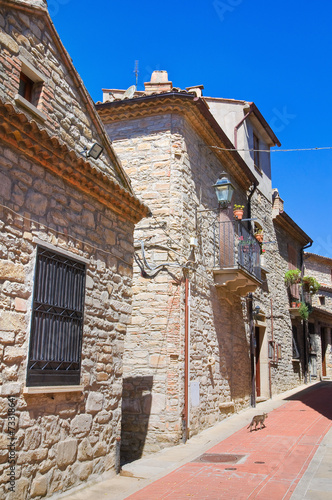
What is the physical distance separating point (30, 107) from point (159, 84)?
5.56 meters

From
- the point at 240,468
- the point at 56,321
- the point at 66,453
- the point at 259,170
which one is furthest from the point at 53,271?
the point at 259,170

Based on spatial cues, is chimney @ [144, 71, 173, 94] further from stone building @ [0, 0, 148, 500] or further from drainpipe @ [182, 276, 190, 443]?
drainpipe @ [182, 276, 190, 443]

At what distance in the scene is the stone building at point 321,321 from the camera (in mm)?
21953

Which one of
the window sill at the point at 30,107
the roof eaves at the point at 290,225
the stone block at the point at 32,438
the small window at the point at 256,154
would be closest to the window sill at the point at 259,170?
the small window at the point at 256,154

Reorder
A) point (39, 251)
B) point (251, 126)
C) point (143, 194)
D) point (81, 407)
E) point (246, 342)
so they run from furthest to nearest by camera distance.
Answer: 1. point (251, 126)
2. point (246, 342)
3. point (143, 194)
4. point (81, 407)
5. point (39, 251)

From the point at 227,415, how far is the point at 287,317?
25.0ft

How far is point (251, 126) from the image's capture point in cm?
1586

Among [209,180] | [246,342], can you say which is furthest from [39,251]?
[246,342]

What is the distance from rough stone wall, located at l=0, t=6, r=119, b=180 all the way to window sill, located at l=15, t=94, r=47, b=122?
0.10 ft

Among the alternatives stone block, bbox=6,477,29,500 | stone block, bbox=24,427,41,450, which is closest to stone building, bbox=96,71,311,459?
stone block, bbox=24,427,41,450

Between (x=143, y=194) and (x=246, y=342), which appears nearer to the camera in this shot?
(x=143, y=194)

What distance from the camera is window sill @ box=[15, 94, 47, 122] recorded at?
531cm

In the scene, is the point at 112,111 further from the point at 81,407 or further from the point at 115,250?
the point at 81,407

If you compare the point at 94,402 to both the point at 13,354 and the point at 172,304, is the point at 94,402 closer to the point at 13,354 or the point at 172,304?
the point at 13,354
